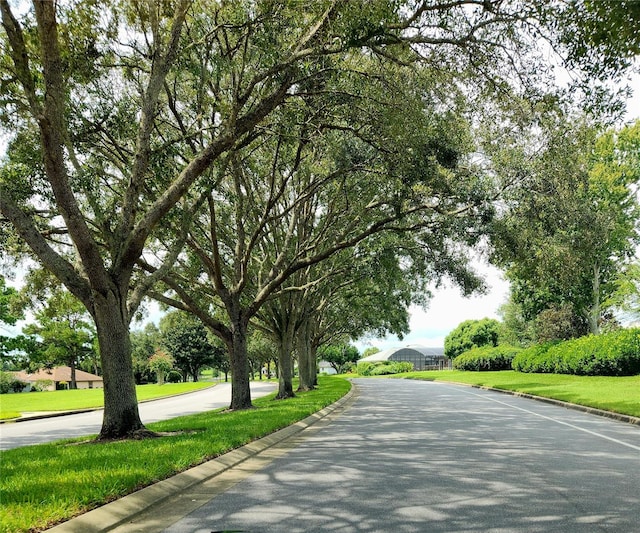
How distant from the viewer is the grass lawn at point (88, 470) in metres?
5.34

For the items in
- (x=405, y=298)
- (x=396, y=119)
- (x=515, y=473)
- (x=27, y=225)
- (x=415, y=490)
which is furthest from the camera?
(x=405, y=298)

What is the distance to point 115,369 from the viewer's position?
35.0 ft

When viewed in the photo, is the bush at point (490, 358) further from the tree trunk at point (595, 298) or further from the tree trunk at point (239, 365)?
the tree trunk at point (239, 365)

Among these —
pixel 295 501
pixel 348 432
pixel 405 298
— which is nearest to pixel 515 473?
pixel 295 501

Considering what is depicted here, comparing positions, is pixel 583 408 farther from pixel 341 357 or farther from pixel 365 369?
pixel 341 357

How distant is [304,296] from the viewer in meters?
27.3

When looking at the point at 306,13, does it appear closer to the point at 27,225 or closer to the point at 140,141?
the point at 140,141

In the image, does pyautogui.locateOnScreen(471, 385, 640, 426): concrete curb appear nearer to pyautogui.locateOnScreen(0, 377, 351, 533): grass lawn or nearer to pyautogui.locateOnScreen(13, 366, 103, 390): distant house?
pyautogui.locateOnScreen(0, 377, 351, 533): grass lawn

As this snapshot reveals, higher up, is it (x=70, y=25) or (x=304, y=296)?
(x=70, y=25)

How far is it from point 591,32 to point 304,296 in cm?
2062

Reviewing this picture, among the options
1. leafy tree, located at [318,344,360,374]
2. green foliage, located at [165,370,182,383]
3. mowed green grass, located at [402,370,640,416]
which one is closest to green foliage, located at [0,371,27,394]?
green foliage, located at [165,370,182,383]

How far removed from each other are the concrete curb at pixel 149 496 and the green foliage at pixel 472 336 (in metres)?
71.8

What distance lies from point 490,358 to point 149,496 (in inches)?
1871

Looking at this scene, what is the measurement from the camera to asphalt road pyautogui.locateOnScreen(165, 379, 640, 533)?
17.3 feet
